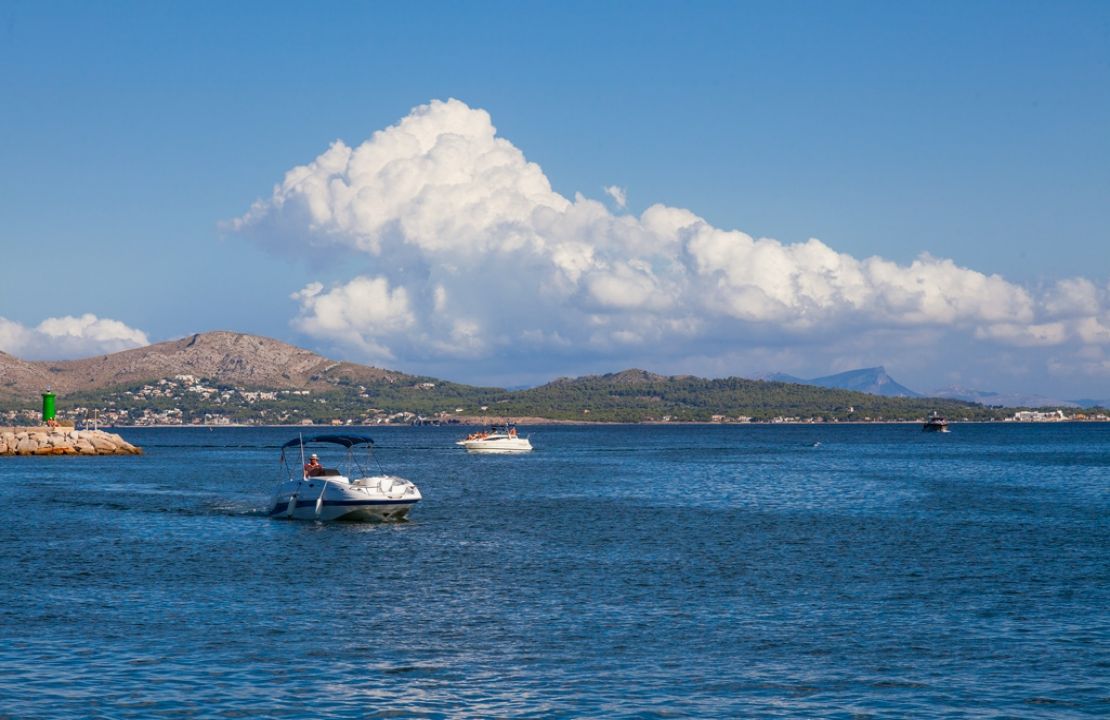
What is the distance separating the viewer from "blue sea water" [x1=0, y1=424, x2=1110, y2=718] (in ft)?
92.0

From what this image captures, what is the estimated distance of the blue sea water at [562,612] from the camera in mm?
28047

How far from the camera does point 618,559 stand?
53719 mm

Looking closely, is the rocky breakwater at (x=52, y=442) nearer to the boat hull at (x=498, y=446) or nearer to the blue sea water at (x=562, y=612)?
the boat hull at (x=498, y=446)

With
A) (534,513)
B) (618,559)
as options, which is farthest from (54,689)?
(534,513)

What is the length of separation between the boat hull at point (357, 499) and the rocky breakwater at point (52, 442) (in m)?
118

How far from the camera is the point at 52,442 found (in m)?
176

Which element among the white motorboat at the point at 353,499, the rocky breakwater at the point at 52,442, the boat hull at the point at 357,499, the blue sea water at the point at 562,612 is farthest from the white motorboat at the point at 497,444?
the boat hull at the point at 357,499

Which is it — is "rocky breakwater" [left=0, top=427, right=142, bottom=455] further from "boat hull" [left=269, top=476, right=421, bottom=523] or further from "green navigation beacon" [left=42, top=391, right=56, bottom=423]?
"boat hull" [left=269, top=476, right=421, bottom=523]

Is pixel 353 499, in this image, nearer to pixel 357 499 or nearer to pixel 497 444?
pixel 357 499

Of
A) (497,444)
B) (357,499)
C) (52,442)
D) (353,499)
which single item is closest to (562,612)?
(357,499)

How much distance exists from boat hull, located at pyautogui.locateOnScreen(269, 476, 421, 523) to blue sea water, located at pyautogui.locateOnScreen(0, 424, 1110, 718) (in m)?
1.46

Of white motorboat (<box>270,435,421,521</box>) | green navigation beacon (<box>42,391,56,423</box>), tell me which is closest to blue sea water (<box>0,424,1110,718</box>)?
white motorboat (<box>270,435,421,521</box>)

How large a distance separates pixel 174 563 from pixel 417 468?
9290cm

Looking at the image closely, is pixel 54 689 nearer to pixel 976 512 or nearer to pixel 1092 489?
pixel 976 512
